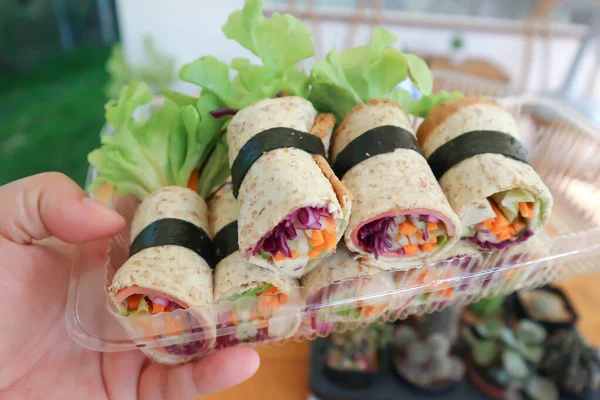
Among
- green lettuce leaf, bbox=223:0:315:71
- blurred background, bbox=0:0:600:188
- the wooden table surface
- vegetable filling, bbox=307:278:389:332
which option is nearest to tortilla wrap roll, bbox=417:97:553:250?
vegetable filling, bbox=307:278:389:332

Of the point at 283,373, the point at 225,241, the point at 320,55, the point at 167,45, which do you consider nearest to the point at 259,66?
the point at 225,241

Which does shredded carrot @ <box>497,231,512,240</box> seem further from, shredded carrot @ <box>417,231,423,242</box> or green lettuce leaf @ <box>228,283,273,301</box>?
green lettuce leaf @ <box>228,283,273,301</box>

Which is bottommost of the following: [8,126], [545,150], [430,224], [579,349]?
[8,126]

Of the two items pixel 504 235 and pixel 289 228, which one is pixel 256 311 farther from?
pixel 504 235

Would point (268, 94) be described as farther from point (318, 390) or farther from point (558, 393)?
point (558, 393)

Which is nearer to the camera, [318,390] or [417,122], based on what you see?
[417,122]

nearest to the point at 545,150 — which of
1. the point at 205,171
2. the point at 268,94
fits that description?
the point at 268,94

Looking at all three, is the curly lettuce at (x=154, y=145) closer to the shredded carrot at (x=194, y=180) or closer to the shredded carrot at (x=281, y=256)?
the shredded carrot at (x=194, y=180)
